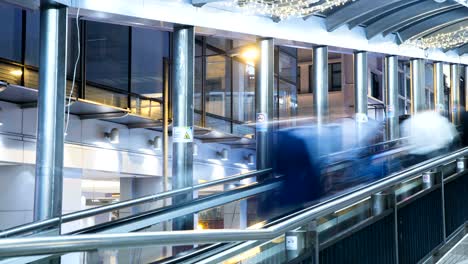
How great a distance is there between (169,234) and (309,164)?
6.15 meters

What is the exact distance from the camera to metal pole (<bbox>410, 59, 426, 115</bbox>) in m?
17.1

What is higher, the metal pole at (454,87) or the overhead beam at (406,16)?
the overhead beam at (406,16)

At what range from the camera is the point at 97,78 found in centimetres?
1323

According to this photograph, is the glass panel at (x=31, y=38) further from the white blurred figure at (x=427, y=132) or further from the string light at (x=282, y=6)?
the white blurred figure at (x=427, y=132)

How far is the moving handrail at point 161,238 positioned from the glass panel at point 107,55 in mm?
8754

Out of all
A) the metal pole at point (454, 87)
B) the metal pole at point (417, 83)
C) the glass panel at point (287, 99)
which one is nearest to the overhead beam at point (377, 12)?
the metal pole at point (417, 83)

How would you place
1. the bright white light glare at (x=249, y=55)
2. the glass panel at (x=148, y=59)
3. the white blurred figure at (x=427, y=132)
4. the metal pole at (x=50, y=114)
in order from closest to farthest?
the metal pole at (x=50, y=114) → the white blurred figure at (x=427, y=132) → the glass panel at (x=148, y=59) → the bright white light glare at (x=249, y=55)

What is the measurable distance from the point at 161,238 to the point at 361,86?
459 inches

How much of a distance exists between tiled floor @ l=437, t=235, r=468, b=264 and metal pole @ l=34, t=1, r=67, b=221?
451 centimetres

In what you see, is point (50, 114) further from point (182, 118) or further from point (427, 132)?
point (427, 132)

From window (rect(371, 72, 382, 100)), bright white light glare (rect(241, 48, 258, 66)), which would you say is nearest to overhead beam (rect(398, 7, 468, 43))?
bright white light glare (rect(241, 48, 258, 66))

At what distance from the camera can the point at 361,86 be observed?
14.5m

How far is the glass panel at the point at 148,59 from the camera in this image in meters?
14.6

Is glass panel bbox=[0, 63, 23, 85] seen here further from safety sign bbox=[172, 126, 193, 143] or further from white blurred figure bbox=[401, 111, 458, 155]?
white blurred figure bbox=[401, 111, 458, 155]
